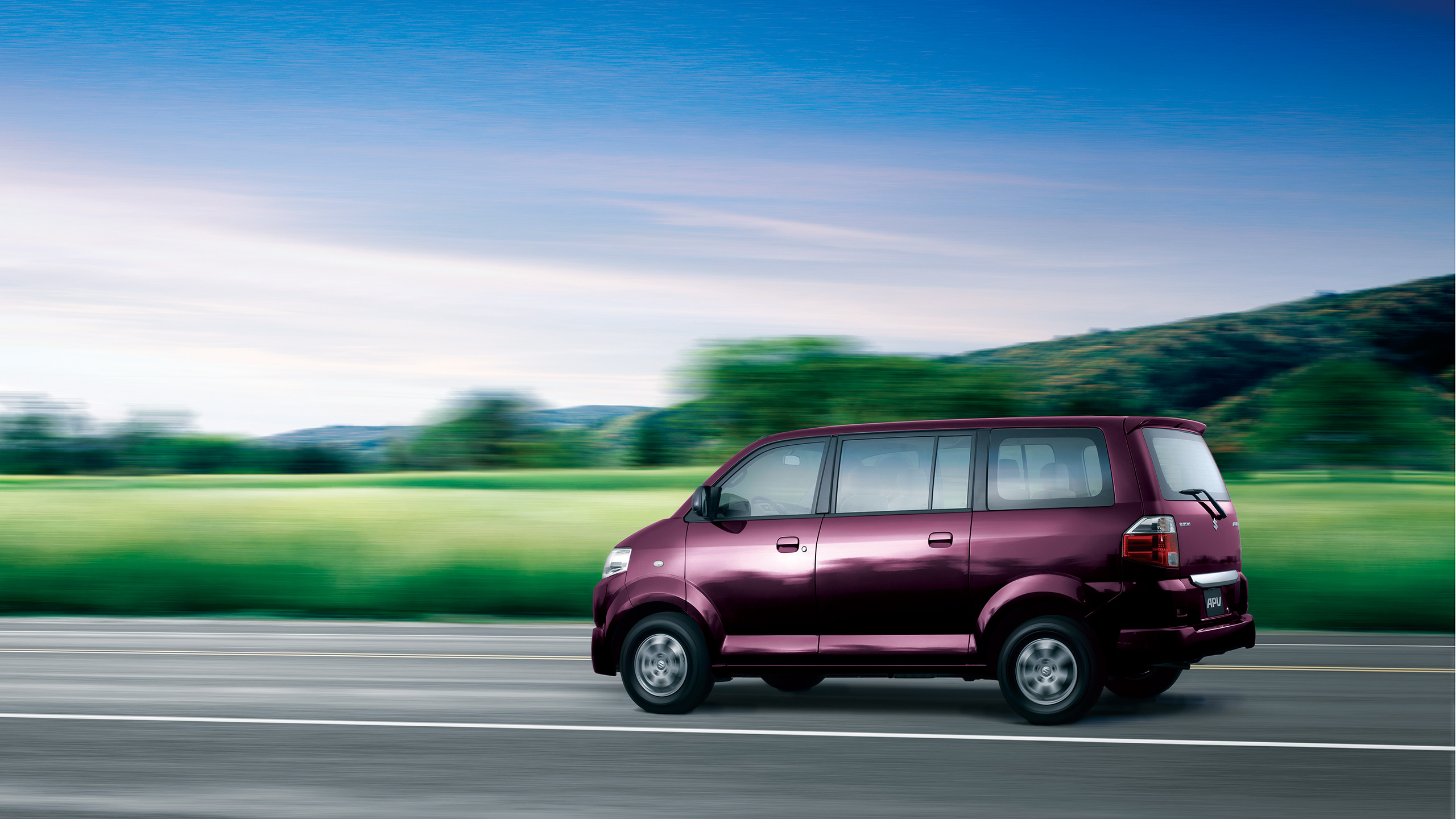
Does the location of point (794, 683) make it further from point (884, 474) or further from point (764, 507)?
point (884, 474)

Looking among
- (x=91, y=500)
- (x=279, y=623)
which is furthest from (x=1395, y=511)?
(x=91, y=500)

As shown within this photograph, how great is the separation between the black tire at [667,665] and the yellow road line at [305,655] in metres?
3.68

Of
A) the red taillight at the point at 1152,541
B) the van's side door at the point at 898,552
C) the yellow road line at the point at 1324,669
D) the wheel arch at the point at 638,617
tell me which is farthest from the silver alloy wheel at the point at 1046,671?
the yellow road line at the point at 1324,669

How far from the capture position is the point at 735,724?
30.1ft

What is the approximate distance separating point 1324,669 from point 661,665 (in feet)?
19.0

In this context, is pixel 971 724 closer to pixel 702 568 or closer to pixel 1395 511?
pixel 702 568

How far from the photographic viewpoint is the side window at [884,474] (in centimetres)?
920

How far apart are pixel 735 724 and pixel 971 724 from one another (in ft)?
4.76

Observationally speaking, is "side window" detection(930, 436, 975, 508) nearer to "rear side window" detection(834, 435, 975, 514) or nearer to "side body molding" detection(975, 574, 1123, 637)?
"rear side window" detection(834, 435, 975, 514)

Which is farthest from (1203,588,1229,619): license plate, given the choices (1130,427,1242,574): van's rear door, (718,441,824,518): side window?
(718,441,824,518): side window

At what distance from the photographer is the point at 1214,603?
892cm

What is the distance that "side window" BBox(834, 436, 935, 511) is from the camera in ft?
30.2

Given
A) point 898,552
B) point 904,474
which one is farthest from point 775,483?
point 898,552

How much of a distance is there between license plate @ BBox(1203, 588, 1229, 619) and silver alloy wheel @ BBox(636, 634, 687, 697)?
3.24m
